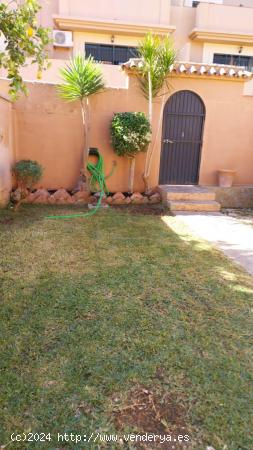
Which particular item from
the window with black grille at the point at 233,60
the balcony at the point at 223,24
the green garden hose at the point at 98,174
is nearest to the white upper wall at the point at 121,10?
the balcony at the point at 223,24

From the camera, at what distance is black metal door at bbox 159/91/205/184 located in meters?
7.62

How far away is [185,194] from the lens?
7082 mm

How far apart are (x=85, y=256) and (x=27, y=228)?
5.03 ft

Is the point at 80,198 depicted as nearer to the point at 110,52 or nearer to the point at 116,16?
the point at 110,52

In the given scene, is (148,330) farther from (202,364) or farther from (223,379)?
(223,379)

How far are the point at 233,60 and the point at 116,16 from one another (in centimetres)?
487

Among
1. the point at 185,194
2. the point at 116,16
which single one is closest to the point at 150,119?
the point at 185,194

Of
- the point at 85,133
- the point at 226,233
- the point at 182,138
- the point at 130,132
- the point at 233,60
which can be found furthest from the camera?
the point at 233,60

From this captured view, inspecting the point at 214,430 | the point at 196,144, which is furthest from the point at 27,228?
the point at 196,144

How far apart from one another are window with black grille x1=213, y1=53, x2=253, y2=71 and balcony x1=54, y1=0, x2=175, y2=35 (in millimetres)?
2151

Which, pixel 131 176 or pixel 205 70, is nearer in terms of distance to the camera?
pixel 205 70

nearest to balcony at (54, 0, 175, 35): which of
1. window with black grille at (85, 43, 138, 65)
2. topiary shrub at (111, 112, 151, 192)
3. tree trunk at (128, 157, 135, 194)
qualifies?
window with black grille at (85, 43, 138, 65)

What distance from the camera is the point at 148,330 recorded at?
2508 millimetres

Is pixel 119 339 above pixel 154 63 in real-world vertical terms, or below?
below
